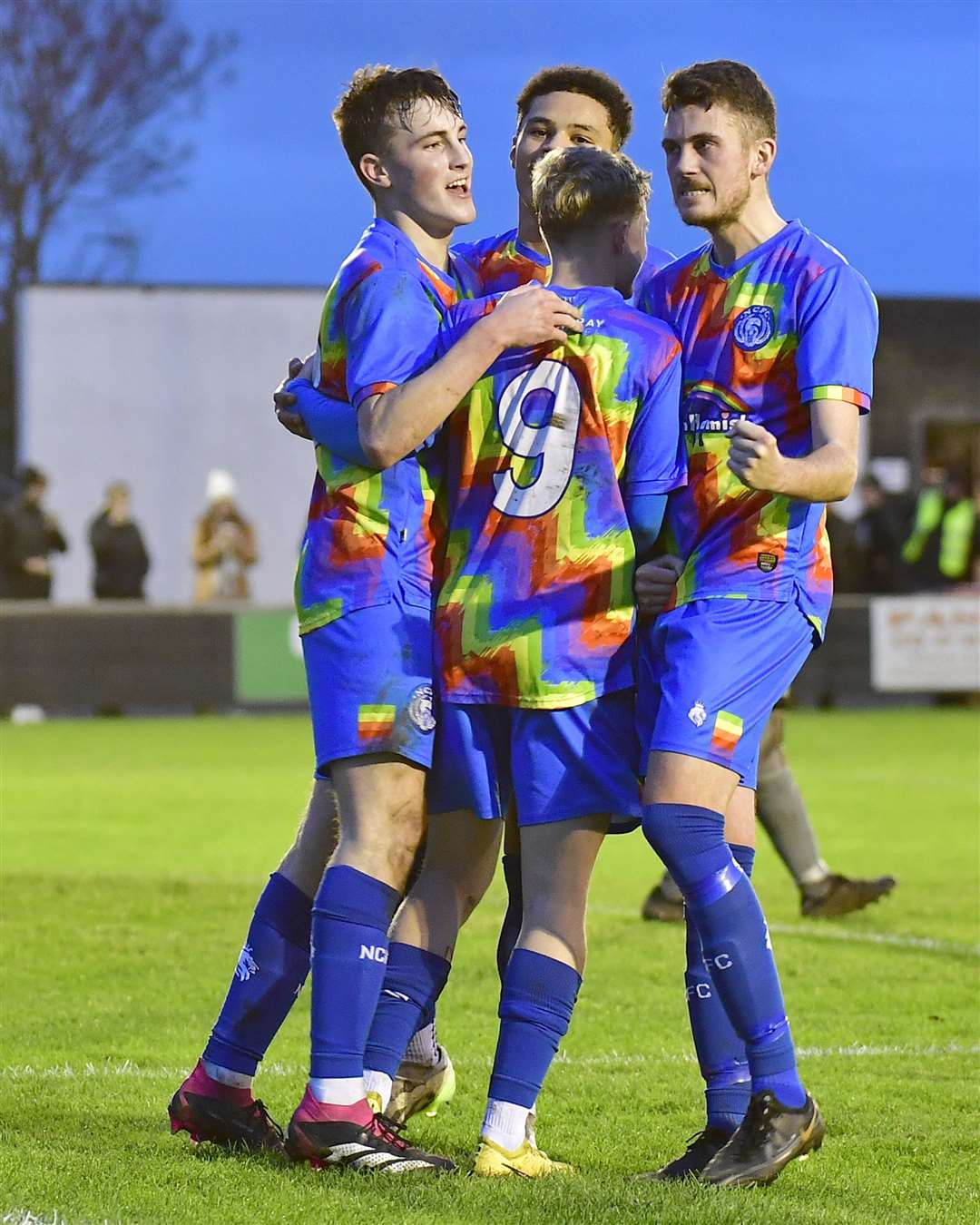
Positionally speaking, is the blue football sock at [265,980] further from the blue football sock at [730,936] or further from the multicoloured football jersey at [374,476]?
the blue football sock at [730,936]

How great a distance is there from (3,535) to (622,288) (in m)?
16.3

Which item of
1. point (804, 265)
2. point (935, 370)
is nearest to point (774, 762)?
point (804, 265)

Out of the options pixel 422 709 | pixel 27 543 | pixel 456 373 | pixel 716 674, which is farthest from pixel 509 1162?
pixel 27 543

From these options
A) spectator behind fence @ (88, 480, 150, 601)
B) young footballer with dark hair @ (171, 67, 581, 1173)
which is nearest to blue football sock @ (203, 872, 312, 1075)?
young footballer with dark hair @ (171, 67, 581, 1173)

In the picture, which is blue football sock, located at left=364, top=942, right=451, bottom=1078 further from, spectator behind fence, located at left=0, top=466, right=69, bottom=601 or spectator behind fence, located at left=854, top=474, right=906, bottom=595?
spectator behind fence, located at left=854, top=474, right=906, bottom=595

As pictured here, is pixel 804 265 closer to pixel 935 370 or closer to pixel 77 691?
pixel 77 691

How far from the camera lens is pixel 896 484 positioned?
27859 millimetres

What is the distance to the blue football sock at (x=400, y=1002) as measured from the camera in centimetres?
427

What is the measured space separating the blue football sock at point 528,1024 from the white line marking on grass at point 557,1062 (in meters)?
1.20

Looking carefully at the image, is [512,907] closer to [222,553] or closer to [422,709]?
[422,709]

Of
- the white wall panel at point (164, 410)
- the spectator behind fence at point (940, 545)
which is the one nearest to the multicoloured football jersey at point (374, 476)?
the spectator behind fence at point (940, 545)

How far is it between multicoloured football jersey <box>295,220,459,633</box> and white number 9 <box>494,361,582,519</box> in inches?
8.1

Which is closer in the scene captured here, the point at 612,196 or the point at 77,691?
the point at 612,196

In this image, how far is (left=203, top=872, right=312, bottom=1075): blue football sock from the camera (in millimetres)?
4316
